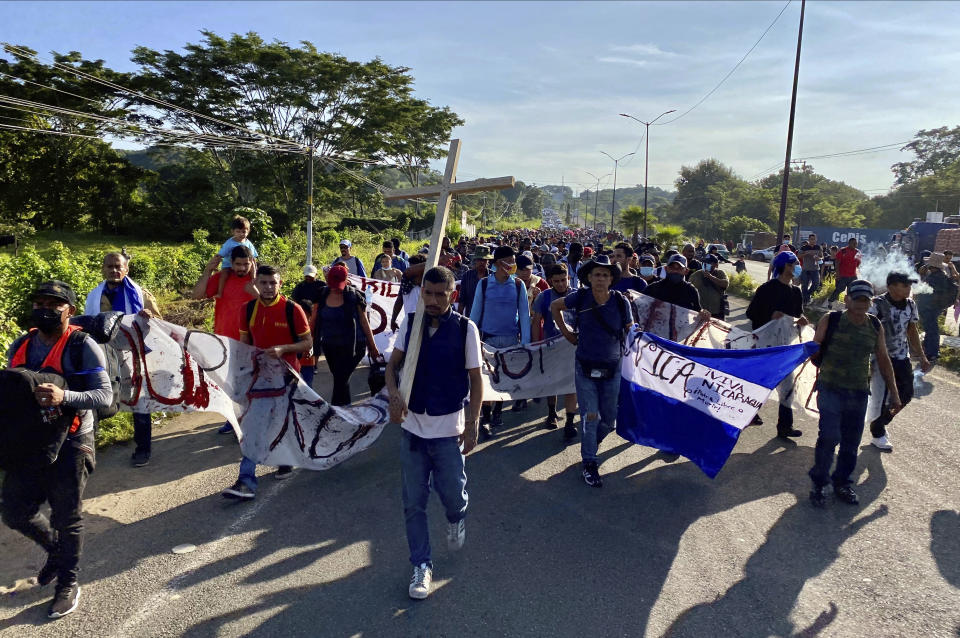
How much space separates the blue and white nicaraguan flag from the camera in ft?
15.3

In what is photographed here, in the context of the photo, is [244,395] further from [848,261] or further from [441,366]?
[848,261]

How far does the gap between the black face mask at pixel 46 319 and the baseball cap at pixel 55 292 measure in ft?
0.26

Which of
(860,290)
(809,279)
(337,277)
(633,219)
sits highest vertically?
(633,219)

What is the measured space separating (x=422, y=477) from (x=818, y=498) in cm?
321

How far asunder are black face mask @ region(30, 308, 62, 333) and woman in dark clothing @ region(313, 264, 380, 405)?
2487mm

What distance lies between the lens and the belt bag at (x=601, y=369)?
15.4 feet

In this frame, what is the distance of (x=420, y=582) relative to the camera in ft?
10.6

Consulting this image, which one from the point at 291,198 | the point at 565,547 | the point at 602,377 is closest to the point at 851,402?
the point at 602,377

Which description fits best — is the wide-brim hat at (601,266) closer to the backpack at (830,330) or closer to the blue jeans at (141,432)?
the backpack at (830,330)

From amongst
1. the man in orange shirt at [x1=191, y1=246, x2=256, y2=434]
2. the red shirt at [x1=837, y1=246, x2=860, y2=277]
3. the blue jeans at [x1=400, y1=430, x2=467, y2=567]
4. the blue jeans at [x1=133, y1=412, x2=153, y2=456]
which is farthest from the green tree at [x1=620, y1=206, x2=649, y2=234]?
the blue jeans at [x1=400, y1=430, x2=467, y2=567]

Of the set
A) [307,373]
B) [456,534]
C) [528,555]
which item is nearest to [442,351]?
[456,534]

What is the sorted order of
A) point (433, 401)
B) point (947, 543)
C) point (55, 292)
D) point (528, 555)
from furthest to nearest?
point (947, 543)
point (528, 555)
point (433, 401)
point (55, 292)

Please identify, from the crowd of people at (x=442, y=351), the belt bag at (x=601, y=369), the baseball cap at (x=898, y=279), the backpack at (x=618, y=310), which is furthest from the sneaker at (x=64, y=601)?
the baseball cap at (x=898, y=279)

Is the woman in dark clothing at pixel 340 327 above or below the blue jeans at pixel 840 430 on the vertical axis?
above
